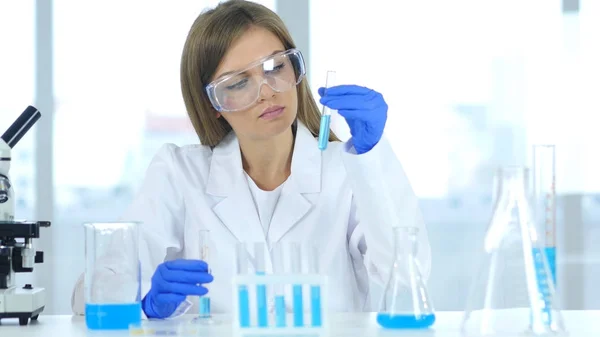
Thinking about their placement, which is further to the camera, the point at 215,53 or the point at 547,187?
the point at 215,53

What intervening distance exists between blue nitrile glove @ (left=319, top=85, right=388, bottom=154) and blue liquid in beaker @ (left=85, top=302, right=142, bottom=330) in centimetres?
66

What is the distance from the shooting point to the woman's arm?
225cm

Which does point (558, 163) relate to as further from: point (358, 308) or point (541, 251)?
point (541, 251)

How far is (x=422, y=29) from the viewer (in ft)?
14.4

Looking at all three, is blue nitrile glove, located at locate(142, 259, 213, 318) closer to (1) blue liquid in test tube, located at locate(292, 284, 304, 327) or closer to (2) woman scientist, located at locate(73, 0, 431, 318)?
(2) woman scientist, located at locate(73, 0, 431, 318)

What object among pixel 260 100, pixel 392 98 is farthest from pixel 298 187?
pixel 392 98

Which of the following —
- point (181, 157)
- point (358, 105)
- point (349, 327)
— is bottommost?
point (349, 327)

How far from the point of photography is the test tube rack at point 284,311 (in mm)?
1319

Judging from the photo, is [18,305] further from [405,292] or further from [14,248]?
[405,292]

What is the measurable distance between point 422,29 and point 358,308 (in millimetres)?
2414

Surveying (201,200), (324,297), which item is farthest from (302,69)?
(324,297)

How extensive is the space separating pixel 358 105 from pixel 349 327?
559 millimetres

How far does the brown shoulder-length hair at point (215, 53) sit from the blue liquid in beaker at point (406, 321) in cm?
105

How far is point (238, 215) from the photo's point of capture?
91.3 inches
